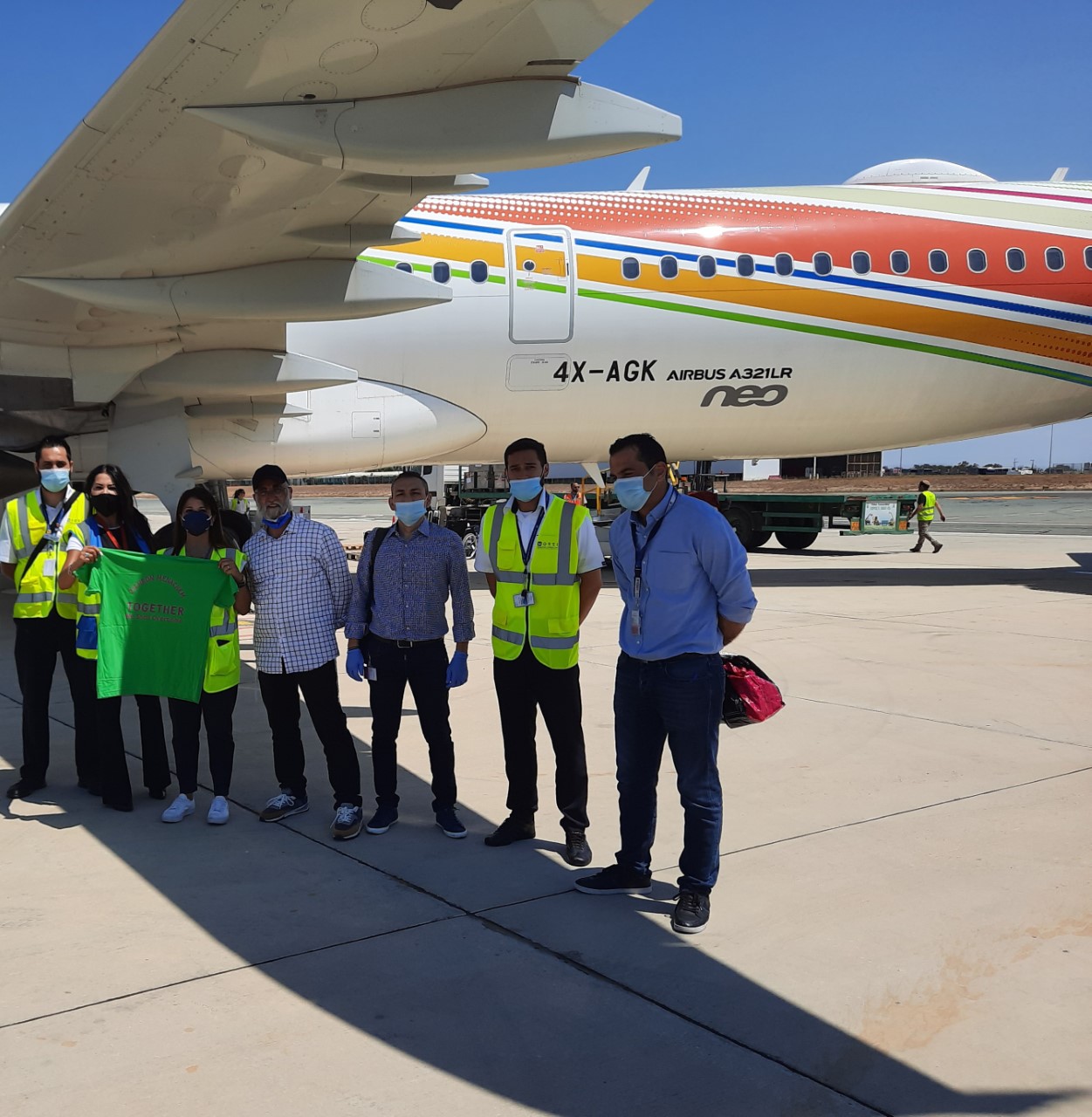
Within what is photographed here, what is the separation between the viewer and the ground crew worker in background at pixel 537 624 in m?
5.16

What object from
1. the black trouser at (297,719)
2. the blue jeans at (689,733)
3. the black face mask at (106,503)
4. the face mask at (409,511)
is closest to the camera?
the blue jeans at (689,733)

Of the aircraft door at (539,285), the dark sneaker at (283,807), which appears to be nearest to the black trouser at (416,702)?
the dark sneaker at (283,807)

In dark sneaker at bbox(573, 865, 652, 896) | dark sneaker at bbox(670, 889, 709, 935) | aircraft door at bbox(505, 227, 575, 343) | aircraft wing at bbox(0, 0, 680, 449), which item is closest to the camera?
dark sneaker at bbox(670, 889, 709, 935)

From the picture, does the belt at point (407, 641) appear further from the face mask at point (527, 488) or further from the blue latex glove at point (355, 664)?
the face mask at point (527, 488)

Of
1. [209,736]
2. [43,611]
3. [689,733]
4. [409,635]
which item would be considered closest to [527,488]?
[409,635]

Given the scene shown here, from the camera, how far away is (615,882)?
465 centimetres

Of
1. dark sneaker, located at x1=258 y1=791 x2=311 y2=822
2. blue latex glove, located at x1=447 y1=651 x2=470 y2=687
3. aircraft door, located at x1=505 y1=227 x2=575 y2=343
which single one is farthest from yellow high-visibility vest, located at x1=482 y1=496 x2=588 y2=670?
aircraft door, located at x1=505 y1=227 x2=575 y2=343

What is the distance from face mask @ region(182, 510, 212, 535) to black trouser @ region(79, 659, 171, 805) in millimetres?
926

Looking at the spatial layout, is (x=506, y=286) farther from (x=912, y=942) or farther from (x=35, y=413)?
(x=912, y=942)

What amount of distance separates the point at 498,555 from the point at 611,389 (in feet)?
27.5

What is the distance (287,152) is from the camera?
5.66 metres

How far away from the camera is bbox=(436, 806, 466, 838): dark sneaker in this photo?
17.6 feet

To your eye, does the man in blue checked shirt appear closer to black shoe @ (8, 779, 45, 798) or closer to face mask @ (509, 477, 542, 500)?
face mask @ (509, 477, 542, 500)

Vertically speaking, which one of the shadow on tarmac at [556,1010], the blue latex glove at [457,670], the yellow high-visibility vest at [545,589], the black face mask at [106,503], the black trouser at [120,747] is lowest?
the shadow on tarmac at [556,1010]
